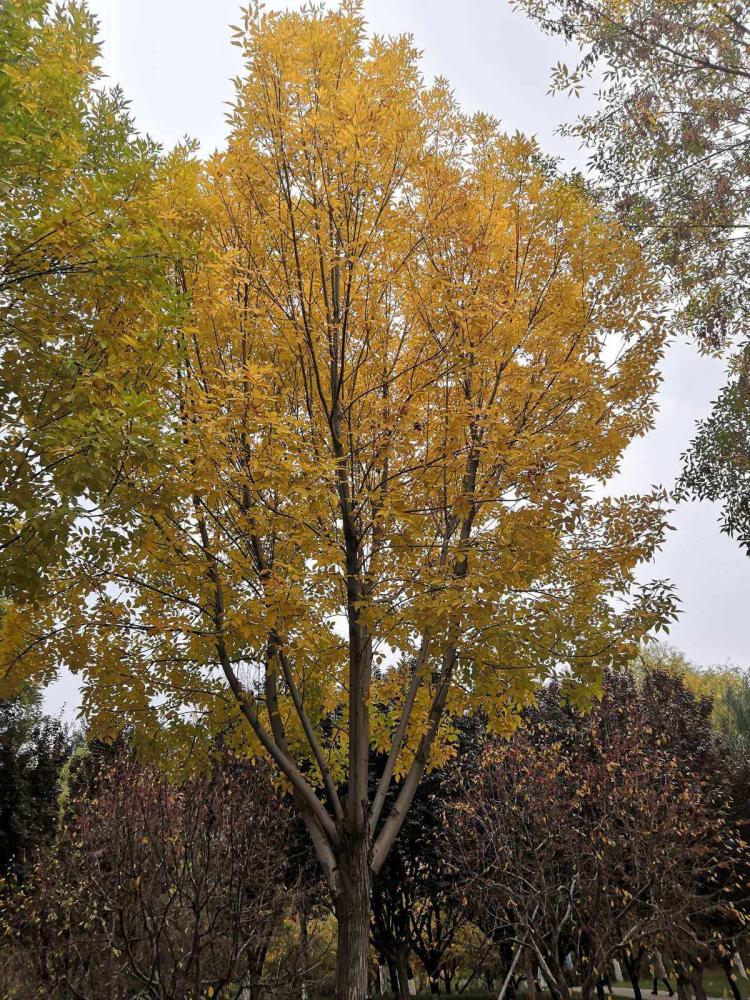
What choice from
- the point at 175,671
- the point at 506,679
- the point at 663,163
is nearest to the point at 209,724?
the point at 175,671

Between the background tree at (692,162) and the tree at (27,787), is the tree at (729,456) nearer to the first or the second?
the background tree at (692,162)

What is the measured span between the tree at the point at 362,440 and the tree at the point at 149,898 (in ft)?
10.2

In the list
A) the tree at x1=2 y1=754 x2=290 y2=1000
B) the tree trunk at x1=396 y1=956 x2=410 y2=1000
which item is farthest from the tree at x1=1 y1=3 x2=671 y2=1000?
the tree trunk at x1=396 y1=956 x2=410 y2=1000

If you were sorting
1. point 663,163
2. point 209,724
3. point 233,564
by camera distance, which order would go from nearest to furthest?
1. point 233,564
2. point 209,724
3. point 663,163

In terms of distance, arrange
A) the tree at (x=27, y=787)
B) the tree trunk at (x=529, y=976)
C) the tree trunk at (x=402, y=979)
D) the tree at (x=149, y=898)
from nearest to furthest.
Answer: the tree at (x=149, y=898), the tree trunk at (x=529, y=976), the tree trunk at (x=402, y=979), the tree at (x=27, y=787)

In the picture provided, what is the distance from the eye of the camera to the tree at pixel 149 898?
28.6ft

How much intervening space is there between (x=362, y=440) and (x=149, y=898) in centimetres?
616

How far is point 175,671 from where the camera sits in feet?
21.1

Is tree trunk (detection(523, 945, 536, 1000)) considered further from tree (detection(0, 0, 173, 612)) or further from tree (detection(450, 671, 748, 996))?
tree (detection(0, 0, 173, 612))

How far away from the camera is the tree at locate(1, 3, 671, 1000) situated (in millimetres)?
5617

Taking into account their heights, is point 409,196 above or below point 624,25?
below

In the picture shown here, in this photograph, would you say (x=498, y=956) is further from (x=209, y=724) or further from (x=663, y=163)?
(x=663, y=163)

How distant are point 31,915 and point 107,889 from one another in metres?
1.54

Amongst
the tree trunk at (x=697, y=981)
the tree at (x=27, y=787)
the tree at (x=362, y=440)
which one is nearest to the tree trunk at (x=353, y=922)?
the tree at (x=362, y=440)
